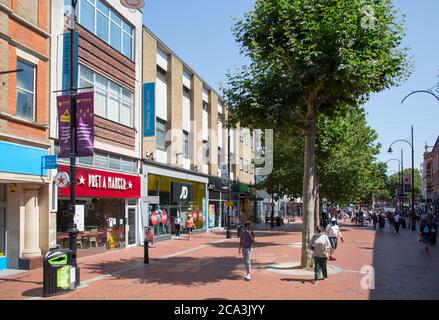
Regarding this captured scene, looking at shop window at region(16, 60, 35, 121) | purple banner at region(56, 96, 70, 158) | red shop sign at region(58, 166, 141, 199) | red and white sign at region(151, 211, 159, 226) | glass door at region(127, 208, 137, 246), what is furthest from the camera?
red and white sign at region(151, 211, 159, 226)

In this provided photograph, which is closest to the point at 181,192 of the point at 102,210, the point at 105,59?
the point at 102,210

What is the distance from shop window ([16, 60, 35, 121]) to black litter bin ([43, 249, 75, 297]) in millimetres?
5993

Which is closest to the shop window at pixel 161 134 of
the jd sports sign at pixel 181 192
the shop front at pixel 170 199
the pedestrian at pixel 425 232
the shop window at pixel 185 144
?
the shop front at pixel 170 199

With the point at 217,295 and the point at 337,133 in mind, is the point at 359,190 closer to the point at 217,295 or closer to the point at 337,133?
the point at 337,133

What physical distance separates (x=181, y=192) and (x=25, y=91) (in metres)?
15.6

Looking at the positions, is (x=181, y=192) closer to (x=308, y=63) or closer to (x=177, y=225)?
(x=177, y=225)

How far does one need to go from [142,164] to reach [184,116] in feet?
27.1

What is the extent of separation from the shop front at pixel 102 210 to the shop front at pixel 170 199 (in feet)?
3.44

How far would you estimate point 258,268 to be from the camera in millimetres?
15539

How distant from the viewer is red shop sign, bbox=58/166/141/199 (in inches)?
721

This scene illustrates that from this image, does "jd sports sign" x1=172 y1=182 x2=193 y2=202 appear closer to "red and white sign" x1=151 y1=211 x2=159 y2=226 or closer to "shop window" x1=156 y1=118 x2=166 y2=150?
"shop window" x1=156 y1=118 x2=166 y2=150

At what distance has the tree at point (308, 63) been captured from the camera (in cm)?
1353

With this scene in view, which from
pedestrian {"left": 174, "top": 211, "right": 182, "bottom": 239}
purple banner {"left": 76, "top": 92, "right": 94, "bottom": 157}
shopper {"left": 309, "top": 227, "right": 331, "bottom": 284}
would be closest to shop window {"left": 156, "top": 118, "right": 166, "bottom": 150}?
pedestrian {"left": 174, "top": 211, "right": 182, "bottom": 239}

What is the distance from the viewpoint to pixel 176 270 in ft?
50.7
